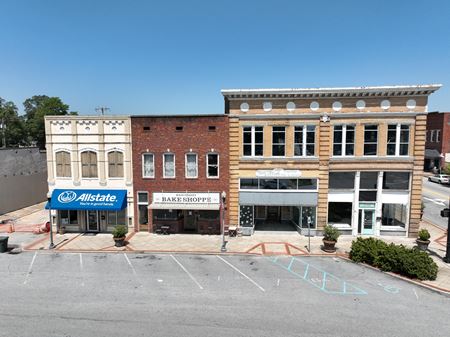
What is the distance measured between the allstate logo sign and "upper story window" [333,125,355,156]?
67.3ft

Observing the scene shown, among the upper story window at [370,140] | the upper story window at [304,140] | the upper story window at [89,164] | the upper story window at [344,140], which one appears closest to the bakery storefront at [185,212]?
the upper story window at [89,164]

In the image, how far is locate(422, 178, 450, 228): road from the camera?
26578 mm

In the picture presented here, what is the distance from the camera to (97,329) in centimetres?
1035

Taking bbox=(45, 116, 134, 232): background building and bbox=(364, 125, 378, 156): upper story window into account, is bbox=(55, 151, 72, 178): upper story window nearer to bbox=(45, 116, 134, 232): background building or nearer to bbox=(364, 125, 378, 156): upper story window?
bbox=(45, 116, 134, 232): background building

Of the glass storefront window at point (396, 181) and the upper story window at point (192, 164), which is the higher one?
the upper story window at point (192, 164)

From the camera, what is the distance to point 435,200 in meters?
34.3

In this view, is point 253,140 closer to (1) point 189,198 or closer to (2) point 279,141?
(2) point 279,141

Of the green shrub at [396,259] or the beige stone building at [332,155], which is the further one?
the beige stone building at [332,155]

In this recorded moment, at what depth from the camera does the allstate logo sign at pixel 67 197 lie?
2205cm

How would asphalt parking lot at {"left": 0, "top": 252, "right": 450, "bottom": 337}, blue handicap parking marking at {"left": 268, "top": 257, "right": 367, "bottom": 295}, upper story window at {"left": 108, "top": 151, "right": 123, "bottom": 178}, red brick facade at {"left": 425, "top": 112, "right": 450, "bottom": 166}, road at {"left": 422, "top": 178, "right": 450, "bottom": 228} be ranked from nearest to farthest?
asphalt parking lot at {"left": 0, "top": 252, "right": 450, "bottom": 337} → blue handicap parking marking at {"left": 268, "top": 257, "right": 367, "bottom": 295} → upper story window at {"left": 108, "top": 151, "right": 123, "bottom": 178} → road at {"left": 422, "top": 178, "right": 450, "bottom": 228} → red brick facade at {"left": 425, "top": 112, "right": 450, "bottom": 166}

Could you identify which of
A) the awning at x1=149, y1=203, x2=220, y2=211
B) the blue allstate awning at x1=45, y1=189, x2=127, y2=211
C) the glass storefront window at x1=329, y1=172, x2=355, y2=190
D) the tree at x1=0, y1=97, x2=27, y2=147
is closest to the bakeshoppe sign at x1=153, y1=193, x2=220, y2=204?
the awning at x1=149, y1=203, x2=220, y2=211

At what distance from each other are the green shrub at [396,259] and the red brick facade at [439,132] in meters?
48.5

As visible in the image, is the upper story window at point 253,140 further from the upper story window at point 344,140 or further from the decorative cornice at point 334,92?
the upper story window at point 344,140

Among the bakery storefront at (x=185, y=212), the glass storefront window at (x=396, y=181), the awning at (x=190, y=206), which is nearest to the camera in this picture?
the glass storefront window at (x=396, y=181)
